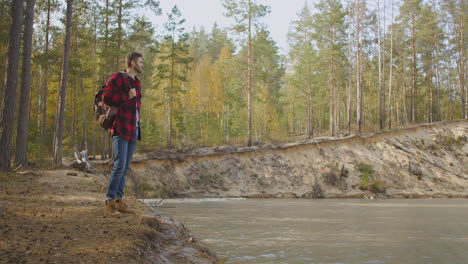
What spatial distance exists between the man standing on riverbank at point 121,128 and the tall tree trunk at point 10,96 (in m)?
7.05

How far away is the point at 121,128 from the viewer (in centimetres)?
492

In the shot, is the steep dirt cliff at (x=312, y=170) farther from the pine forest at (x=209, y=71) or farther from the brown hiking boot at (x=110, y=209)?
the brown hiking boot at (x=110, y=209)

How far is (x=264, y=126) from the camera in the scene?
4262 cm

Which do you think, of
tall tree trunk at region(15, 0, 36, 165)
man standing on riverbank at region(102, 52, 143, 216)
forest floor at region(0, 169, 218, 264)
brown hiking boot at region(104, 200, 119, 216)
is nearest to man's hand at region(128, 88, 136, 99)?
man standing on riverbank at region(102, 52, 143, 216)

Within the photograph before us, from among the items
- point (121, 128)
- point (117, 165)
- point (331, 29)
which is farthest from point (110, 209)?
point (331, 29)

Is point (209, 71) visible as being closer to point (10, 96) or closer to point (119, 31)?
point (119, 31)

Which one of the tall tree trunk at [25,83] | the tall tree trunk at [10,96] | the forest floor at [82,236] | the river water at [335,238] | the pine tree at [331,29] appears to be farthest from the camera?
the pine tree at [331,29]

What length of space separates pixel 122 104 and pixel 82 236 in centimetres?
191

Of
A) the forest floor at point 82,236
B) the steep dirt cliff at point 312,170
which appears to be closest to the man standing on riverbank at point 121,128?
the forest floor at point 82,236

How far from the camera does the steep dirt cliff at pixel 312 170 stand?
20.5 m

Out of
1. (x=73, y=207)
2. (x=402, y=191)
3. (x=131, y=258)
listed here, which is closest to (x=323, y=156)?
(x=402, y=191)

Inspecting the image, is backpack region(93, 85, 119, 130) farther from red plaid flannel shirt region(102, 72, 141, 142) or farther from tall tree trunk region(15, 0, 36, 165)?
tall tree trunk region(15, 0, 36, 165)

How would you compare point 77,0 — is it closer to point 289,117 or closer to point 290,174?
point 290,174

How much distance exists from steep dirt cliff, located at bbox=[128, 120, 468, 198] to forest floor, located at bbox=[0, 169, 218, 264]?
13.4 m
